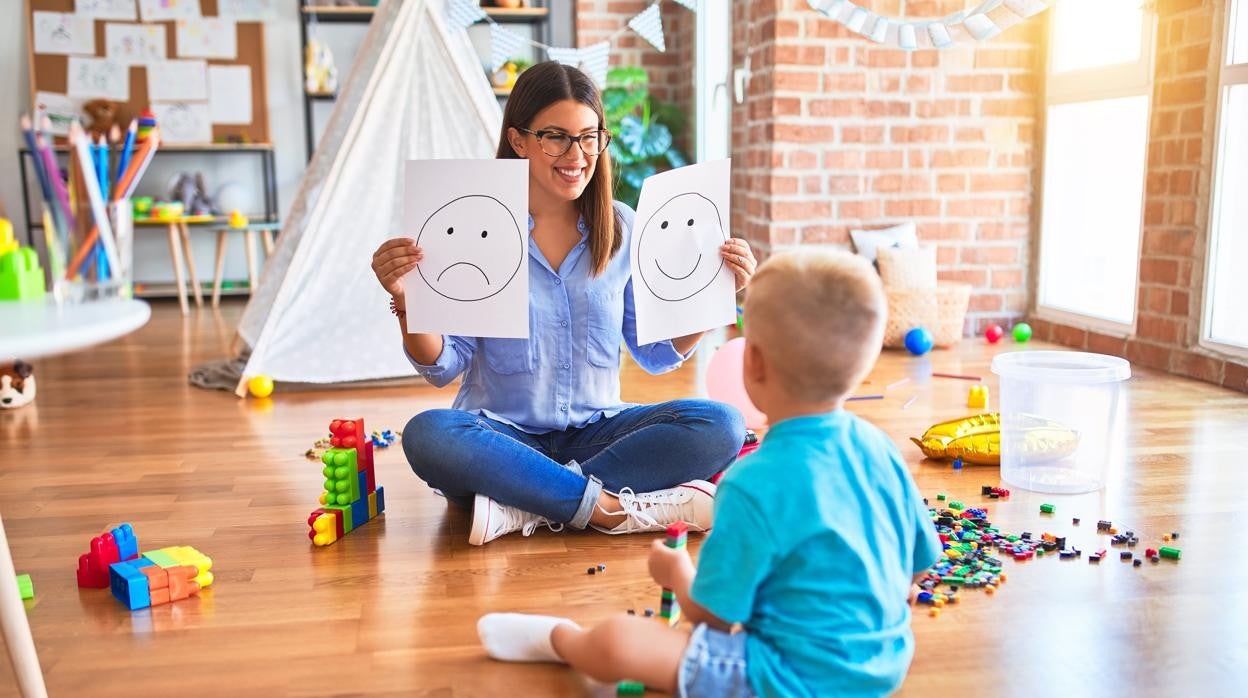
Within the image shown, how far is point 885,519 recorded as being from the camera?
104 cm

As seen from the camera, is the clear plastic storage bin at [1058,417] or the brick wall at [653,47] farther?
the brick wall at [653,47]

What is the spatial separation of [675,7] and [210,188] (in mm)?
2486

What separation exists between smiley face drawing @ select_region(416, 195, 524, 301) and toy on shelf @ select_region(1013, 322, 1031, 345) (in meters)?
2.53

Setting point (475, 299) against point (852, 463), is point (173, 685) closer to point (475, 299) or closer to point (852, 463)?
point (475, 299)

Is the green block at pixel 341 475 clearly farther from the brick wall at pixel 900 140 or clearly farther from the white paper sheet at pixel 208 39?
the white paper sheet at pixel 208 39

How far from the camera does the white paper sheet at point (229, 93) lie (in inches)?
208

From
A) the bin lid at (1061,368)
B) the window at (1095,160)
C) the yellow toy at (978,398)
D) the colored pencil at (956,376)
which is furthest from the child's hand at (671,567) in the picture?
the window at (1095,160)

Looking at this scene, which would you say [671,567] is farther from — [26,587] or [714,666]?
[26,587]

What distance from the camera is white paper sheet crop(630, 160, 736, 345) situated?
172 centimetres

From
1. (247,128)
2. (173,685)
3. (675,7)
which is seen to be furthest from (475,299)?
(247,128)

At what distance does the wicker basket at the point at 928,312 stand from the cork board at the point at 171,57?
3.34m

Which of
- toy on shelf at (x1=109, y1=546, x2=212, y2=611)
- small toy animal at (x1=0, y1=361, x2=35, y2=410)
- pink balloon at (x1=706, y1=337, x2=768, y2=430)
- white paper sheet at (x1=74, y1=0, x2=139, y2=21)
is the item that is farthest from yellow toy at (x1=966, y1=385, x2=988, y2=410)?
white paper sheet at (x1=74, y1=0, x2=139, y2=21)

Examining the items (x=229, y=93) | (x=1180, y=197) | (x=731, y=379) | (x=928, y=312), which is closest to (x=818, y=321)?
(x=731, y=379)

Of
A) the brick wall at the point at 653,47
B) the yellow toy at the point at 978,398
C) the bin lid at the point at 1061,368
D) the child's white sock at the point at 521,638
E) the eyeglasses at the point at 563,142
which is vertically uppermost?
the brick wall at the point at 653,47
